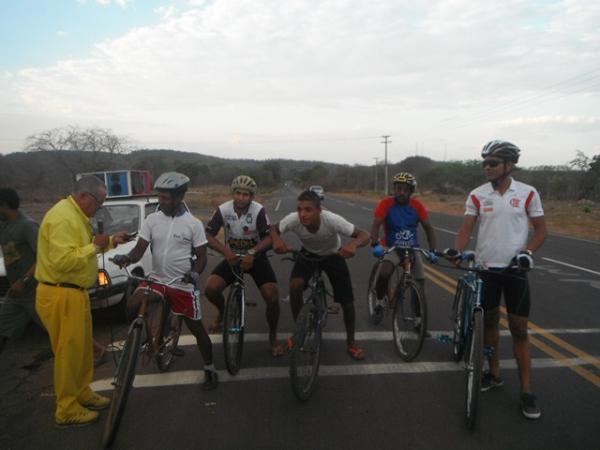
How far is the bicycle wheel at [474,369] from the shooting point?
3301mm

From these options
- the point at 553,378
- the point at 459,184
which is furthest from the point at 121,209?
the point at 459,184

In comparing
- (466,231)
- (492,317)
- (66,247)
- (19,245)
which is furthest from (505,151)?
(19,245)

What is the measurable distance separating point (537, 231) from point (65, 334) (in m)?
3.82

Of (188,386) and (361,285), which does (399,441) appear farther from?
(361,285)

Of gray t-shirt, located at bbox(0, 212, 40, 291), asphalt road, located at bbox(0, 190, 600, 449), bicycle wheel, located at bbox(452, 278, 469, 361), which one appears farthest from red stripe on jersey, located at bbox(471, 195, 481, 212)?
gray t-shirt, located at bbox(0, 212, 40, 291)

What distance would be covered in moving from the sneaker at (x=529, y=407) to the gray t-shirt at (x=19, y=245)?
4489 millimetres

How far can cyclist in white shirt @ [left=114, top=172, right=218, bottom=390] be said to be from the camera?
153 inches

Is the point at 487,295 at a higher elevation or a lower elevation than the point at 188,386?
higher

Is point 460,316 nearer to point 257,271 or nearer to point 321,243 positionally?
point 321,243

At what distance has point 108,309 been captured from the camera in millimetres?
6078

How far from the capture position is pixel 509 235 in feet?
12.2

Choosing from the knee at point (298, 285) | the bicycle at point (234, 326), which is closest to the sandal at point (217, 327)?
the bicycle at point (234, 326)

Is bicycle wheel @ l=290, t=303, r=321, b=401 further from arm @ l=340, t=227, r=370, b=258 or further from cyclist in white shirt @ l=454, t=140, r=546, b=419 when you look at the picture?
cyclist in white shirt @ l=454, t=140, r=546, b=419

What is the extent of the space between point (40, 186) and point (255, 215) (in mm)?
50770
